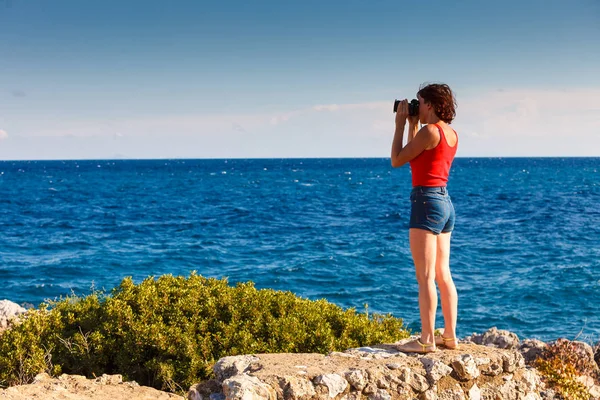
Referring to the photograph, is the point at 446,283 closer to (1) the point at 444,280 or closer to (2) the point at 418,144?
(1) the point at 444,280

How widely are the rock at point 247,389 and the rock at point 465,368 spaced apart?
2104 millimetres

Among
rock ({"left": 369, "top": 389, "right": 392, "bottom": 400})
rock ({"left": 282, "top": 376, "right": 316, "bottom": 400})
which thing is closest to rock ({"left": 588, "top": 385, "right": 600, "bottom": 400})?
rock ({"left": 369, "top": 389, "right": 392, "bottom": 400})

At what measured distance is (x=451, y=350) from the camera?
646 cm

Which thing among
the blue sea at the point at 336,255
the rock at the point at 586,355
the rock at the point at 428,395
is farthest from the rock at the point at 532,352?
the blue sea at the point at 336,255

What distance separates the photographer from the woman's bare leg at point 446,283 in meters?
6.23

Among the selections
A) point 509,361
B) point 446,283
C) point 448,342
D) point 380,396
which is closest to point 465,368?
point 448,342

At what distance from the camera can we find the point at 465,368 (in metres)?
6.01

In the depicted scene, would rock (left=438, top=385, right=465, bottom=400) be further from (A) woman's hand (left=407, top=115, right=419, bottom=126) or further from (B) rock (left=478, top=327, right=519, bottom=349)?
(B) rock (left=478, top=327, right=519, bottom=349)

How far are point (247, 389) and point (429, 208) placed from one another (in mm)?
2616

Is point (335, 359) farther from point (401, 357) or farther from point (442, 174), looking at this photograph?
point (442, 174)

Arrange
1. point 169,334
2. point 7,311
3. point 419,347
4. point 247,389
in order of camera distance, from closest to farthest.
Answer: point 247,389 < point 419,347 < point 169,334 < point 7,311

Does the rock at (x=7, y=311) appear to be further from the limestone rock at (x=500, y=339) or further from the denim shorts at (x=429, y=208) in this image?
the limestone rock at (x=500, y=339)

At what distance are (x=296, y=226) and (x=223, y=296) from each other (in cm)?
2654

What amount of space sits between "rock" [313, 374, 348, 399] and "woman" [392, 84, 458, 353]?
117 cm
